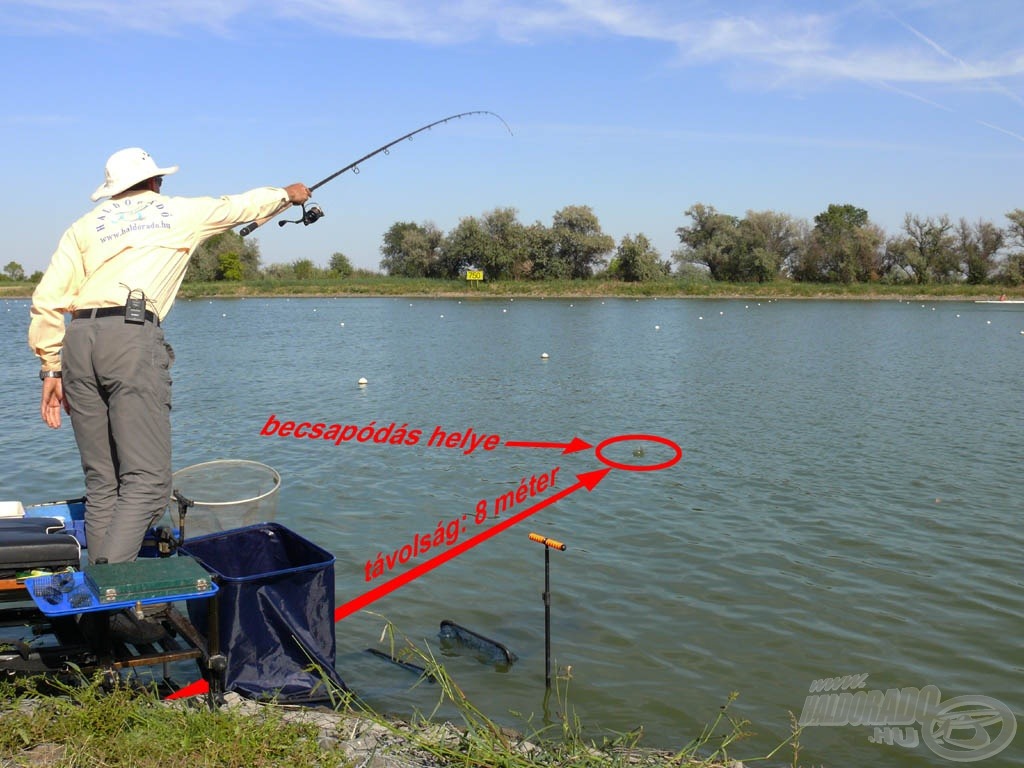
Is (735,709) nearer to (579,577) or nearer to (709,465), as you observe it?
(579,577)

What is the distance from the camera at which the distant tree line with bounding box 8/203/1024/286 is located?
82625 millimetres

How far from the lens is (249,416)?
15.4 metres

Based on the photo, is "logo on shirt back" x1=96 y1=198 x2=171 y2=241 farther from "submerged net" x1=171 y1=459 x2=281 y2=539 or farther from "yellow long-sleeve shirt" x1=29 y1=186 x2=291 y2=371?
"submerged net" x1=171 y1=459 x2=281 y2=539

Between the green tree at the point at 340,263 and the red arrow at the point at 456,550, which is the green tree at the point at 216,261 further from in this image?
the red arrow at the point at 456,550

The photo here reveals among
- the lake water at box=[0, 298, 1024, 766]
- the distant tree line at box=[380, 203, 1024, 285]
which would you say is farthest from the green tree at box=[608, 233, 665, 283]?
the lake water at box=[0, 298, 1024, 766]

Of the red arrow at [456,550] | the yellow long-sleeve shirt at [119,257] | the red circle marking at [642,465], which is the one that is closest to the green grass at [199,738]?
the yellow long-sleeve shirt at [119,257]

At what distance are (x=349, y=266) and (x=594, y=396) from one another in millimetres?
99277

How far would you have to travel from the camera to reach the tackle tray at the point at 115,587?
3.60 metres

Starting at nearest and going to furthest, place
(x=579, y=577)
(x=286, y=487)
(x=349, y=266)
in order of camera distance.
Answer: (x=579, y=577) → (x=286, y=487) → (x=349, y=266)

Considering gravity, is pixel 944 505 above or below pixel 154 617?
below

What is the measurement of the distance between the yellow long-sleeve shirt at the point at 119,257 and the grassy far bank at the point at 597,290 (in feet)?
240

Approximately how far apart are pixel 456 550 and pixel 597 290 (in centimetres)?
7357

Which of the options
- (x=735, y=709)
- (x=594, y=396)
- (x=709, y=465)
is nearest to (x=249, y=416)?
(x=594, y=396)

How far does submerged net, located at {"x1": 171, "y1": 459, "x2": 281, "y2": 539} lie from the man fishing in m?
1.03
